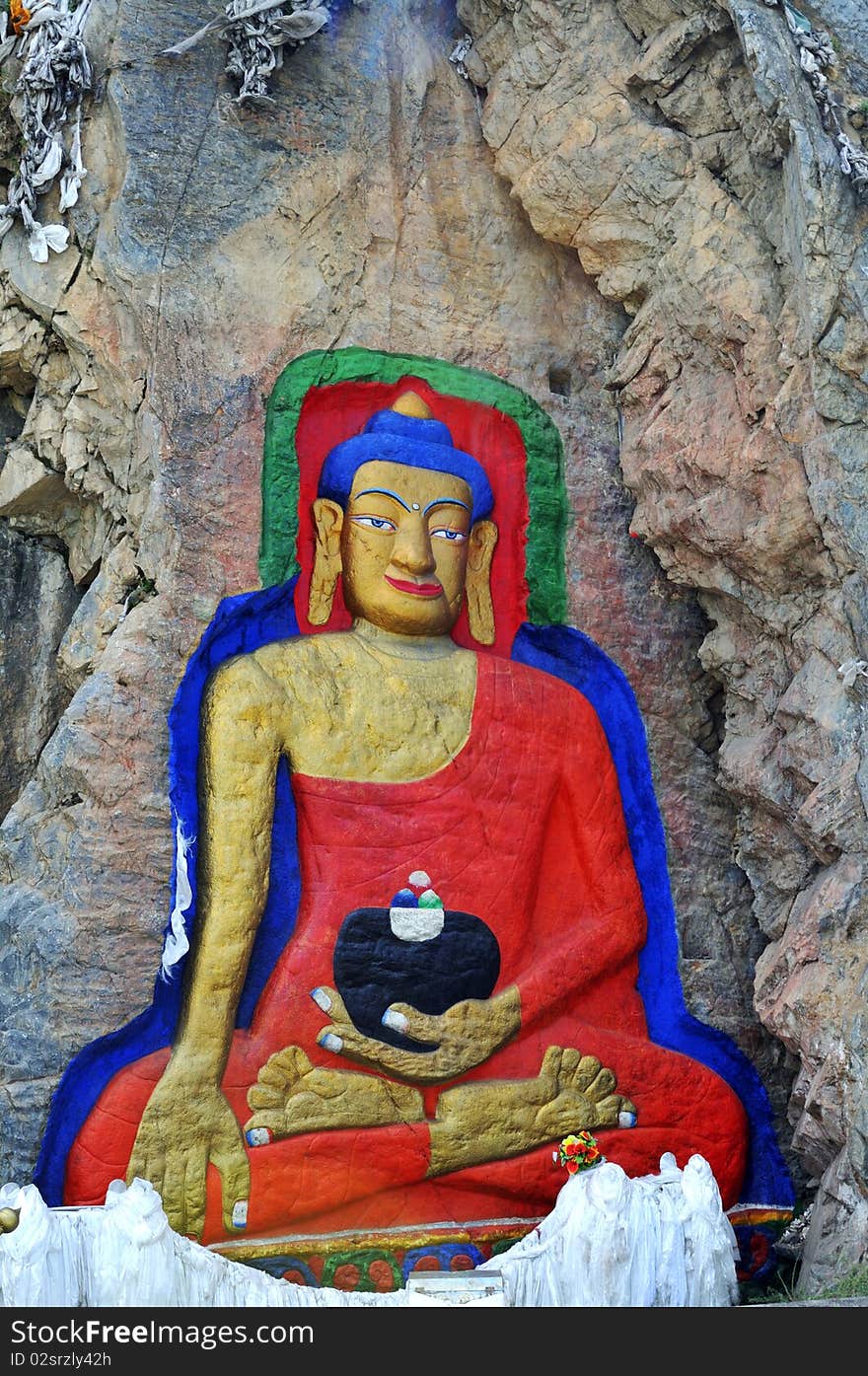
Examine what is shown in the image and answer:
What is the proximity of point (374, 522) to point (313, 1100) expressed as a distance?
2.75 meters

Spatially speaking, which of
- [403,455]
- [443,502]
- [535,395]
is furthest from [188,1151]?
[535,395]

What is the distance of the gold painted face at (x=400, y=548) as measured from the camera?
8.30 m

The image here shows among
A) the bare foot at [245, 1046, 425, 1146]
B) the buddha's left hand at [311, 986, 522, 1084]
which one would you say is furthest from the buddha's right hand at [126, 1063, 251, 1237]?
the buddha's left hand at [311, 986, 522, 1084]

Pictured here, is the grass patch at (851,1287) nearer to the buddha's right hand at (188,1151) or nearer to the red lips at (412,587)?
the buddha's right hand at (188,1151)

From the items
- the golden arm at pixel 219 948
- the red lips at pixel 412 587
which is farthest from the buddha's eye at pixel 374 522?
the golden arm at pixel 219 948

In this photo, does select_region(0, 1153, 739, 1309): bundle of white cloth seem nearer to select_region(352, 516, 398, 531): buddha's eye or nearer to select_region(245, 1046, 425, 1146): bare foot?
select_region(245, 1046, 425, 1146): bare foot

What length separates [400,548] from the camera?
829 centimetres

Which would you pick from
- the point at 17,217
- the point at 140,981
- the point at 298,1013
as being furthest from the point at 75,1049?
the point at 17,217

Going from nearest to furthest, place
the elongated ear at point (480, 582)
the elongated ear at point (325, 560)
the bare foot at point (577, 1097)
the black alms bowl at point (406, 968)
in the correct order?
the black alms bowl at point (406, 968), the bare foot at point (577, 1097), the elongated ear at point (325, 560), the elongated ear at point (480, 582)

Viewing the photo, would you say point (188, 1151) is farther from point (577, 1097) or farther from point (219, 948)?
point (577, 1097)

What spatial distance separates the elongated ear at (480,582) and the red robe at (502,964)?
0.65 feet

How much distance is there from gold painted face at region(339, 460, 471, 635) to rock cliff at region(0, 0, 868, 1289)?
1.77 feet

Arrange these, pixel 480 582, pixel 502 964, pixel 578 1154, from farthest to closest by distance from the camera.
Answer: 1. pixel 480 582
2. pixel 502 964
3. pixel 578 1154

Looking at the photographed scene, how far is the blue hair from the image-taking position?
330 inches
